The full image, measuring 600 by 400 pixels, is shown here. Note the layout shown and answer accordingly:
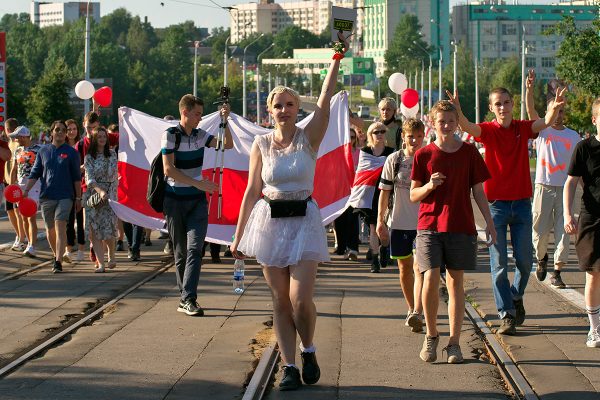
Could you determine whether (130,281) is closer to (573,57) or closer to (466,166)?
(466,166)

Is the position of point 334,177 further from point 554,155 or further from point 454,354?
point 454,354

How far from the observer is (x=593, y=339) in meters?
9.16

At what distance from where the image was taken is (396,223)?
10328 mm

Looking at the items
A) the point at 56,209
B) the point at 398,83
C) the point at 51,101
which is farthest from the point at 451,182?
the point at 51,101

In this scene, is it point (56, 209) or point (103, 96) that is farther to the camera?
point (103, 96)

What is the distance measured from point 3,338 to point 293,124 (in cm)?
330

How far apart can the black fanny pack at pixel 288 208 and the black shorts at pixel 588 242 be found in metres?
2.51

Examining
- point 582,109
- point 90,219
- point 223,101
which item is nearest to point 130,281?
point 90,219

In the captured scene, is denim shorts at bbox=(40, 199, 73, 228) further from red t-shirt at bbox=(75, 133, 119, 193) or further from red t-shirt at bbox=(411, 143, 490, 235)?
red t-shirt at bbox=(411, 143, 490, 235)

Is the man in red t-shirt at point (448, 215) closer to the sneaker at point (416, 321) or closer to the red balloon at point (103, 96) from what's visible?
the sneaker at point (416, 321)

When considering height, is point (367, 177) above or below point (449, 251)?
above

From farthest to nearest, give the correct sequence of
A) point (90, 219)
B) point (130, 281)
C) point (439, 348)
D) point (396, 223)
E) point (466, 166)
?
point (90, 219) < point (130, 281) < point (396, 223) < point (439, 348) < point (466, 166)

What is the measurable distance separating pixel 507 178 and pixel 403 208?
3.16ft

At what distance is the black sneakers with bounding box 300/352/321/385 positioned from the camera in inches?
309
